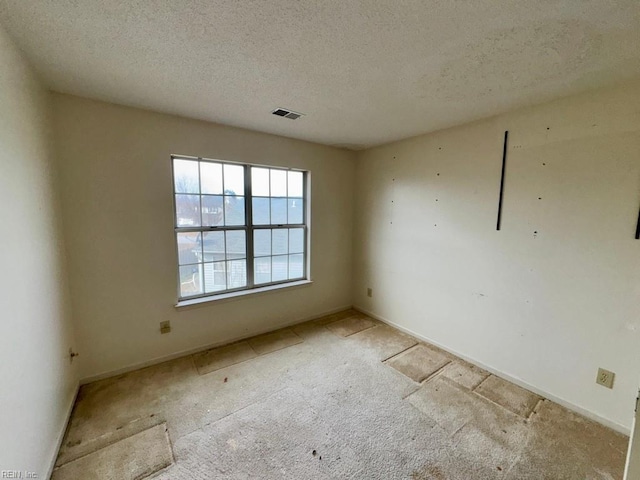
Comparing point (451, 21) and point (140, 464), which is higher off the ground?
point (451, 21)

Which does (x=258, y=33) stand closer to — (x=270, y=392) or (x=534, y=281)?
(x=270, y=392)

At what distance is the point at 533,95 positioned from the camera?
180cm

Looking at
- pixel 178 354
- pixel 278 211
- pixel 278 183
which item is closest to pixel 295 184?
pixel 278 183

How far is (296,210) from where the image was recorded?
3.22m

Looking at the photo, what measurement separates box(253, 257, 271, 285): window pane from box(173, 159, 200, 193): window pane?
3.28 feet

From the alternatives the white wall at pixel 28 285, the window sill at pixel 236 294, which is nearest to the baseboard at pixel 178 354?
the white wall at pixel 28 285

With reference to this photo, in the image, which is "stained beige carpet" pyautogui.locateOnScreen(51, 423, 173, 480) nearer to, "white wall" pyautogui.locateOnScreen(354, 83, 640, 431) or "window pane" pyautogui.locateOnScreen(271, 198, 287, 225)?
"window pane" pyautogui.locateOnScreen(271, 198, 287, 225)

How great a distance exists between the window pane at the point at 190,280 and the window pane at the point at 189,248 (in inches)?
2.8

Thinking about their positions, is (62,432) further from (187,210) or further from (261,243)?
(261,243)

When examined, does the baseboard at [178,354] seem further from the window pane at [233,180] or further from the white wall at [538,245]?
the window pane at [233,180]

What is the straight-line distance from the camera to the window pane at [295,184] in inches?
123

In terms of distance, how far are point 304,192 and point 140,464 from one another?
2.72m

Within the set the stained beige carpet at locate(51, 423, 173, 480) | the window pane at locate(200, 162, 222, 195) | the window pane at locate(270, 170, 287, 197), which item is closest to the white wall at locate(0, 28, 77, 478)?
the stained beige carpet at locate(51, 423, 173, 480)

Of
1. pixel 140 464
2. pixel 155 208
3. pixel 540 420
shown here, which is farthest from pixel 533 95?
pixel 140 464
